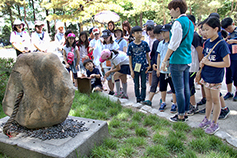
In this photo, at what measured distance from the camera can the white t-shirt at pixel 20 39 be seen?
5.66 metres

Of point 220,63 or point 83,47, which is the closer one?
point 220,63

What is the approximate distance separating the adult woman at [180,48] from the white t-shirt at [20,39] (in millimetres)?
4549

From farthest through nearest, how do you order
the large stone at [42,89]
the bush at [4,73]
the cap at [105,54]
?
the cap at [105,54], the bush at [4,73], the large stone at [42,89]

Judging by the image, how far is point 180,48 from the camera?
3.11 meters

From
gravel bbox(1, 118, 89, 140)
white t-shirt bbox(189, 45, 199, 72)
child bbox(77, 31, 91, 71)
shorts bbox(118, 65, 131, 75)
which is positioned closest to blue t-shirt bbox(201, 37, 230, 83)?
white t-shirt bbox(189, 45, 199, 72)

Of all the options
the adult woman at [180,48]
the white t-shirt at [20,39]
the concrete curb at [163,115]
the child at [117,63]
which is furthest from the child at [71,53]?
the adult woman at [180,48]

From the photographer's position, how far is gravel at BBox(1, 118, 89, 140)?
2.50 meters

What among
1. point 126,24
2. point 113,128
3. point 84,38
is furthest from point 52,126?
point 126,24

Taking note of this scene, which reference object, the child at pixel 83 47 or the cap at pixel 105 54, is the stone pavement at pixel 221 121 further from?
the child at pixel 83 47

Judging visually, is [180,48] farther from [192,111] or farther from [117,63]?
[117,63]

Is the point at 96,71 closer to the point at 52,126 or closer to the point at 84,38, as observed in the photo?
the point at 84,38

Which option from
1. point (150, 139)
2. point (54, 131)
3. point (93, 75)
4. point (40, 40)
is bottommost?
point (150, 139)

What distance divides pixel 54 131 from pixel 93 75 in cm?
278

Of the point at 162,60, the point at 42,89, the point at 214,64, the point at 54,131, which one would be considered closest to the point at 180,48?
the point at 214,64
